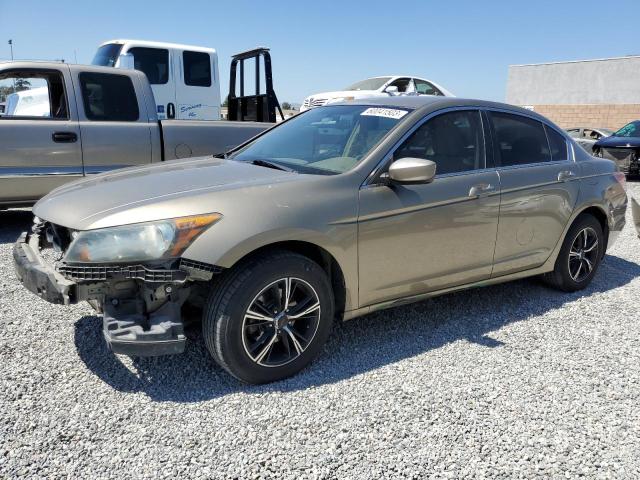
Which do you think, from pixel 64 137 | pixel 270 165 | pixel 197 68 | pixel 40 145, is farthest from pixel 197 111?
pixel 270 165

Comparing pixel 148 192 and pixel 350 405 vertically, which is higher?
pixel 148 192

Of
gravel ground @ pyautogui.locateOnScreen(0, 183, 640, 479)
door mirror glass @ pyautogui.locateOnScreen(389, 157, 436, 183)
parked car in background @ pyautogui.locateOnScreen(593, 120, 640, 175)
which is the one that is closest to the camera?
gravel ground @ pyautogui.locateOnScreen(0, 183, 640, 479)

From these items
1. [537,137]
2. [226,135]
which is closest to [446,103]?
[537,137]

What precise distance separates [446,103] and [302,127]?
106 centimetres

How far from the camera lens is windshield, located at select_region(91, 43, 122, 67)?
904 cm

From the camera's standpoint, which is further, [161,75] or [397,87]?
[397,87]

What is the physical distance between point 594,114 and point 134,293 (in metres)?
32.1

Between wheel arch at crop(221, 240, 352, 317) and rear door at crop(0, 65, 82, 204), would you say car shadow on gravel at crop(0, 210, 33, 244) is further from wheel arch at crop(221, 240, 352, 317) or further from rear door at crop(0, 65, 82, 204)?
wheel arch at crop(221, 240, 352, 317)

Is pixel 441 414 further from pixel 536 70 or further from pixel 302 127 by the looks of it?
pixel 536 70

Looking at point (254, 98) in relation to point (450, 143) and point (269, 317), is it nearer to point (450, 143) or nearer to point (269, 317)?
point (450, 143)

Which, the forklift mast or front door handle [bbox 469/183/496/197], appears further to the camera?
the forklift mast

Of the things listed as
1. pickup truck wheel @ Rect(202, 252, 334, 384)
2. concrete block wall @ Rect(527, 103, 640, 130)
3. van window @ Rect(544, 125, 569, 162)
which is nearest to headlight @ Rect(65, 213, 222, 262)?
pickup truck wheel @ Rect(202, 252, 334, 384)

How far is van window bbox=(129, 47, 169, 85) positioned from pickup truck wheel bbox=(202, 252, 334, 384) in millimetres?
7401

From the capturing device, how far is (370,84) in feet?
47.1
